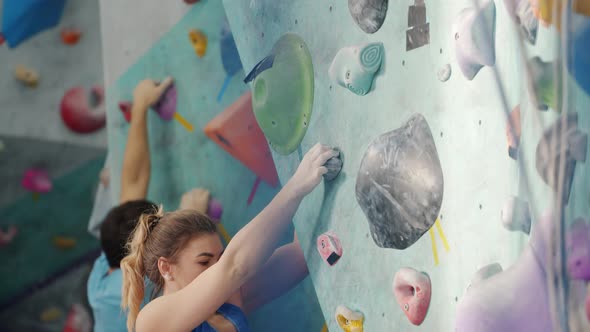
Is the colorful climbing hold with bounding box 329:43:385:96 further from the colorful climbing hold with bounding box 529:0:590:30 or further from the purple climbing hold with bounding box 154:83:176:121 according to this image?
the purple climbing hold with bounding box 154:83:176:121

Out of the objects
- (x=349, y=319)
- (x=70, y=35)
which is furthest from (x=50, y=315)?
(x=349, y=319)

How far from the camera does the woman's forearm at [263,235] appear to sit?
1510mm

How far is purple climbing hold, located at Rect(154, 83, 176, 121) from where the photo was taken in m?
2.14

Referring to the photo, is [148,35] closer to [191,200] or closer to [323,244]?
[191,200]

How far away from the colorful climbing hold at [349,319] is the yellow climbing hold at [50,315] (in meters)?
2.02

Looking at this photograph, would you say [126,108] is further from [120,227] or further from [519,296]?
[519,296]

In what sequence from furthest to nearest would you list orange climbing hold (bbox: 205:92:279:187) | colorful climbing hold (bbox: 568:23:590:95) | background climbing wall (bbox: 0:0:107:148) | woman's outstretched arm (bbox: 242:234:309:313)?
1. background climbing wall (bbox: 0:0:107:148)
2. orange climbing hold (bbox: 205:92:279:187)
3. woman's outstretched arm (bbox: 242:234:309:313)
4. colorful climbing hold (bbox: 568:23:590:95)

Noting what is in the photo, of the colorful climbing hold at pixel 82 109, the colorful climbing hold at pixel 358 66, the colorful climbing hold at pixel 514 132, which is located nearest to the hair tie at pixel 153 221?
the colorful climbing hold at pixel 358 66

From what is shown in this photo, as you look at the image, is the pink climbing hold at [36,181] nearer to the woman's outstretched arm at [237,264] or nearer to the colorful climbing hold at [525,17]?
the woman's outstretched arm at [237,264]

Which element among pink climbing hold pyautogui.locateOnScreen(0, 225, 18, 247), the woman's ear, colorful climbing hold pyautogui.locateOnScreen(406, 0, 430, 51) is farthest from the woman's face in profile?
pink climbing hold pyautogui.locateOnScreen(0, 225, 18, 247)

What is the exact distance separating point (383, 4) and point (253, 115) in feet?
1.63

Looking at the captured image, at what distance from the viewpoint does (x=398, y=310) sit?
4.42 ft

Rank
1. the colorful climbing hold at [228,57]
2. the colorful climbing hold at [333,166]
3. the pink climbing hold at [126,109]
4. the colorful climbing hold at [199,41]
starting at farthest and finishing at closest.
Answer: the pink climbing hold at [126,109] → the colorful climbing hold at [199,41] → the colorful climbing hold at [228,57] → the colorful climbing hold at [333,166]

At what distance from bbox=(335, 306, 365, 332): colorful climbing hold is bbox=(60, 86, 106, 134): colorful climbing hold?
1909 millimetres
